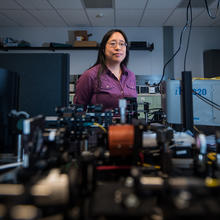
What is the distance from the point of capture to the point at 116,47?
1.69 meters

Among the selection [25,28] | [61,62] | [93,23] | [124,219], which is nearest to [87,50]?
[93,23]

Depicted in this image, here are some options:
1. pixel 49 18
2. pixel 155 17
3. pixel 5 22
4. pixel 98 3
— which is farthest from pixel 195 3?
pixel 5 22

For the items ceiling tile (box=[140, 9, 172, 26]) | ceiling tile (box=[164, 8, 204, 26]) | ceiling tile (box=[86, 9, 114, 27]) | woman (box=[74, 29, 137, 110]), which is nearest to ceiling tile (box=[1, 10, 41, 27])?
ceiling tile (box=[86, 9, 114, 27])

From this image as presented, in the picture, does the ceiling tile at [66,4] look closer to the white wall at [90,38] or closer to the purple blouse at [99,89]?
the white wall at [90,38]

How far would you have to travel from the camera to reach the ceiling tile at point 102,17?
337 centimetres

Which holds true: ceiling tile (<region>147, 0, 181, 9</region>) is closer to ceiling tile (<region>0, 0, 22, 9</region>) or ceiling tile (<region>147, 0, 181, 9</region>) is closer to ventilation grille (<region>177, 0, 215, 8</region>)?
ventilation grille (<region>177, 0, 215, 8</region>)

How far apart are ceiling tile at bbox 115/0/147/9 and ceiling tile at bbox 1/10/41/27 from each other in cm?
196

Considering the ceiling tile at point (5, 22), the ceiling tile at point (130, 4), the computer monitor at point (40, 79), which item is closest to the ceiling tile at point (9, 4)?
the ceiling tile at point (5, 22)

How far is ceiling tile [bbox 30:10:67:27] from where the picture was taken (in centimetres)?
343

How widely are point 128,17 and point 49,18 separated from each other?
1.79 meters

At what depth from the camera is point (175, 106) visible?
3.99 ft

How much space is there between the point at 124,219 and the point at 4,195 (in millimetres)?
283

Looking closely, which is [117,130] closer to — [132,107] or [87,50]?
[132,107]

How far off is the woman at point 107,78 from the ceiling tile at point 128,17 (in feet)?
6.57
